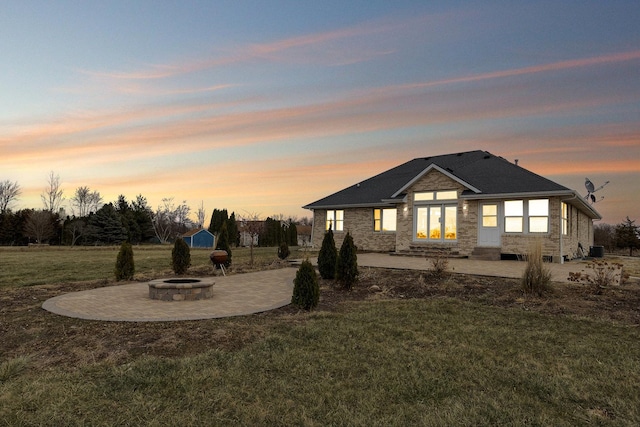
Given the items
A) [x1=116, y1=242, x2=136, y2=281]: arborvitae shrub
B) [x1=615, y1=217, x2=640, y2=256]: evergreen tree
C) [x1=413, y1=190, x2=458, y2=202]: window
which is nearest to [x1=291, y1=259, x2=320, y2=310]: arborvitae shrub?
[x1=116, y1=242, x2=136, y2=281]: arborvitae shrub

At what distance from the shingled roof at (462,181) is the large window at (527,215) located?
0.69m

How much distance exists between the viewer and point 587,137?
16875 millimetres

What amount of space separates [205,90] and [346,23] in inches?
278

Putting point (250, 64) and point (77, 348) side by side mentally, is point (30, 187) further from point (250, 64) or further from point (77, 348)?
point (77, 348)

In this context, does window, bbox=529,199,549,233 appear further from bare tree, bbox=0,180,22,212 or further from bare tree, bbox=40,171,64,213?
bare tree, bbox=0,180,22,212

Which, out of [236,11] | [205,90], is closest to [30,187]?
[205,90]

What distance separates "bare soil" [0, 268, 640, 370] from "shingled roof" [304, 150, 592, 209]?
25.7 ft

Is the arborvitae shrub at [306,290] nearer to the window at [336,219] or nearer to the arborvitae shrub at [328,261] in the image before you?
the arborvitae shrub at [328,261]

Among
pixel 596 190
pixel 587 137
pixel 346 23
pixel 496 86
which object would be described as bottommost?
pixel 596 190

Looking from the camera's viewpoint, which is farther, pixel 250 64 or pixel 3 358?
pixel 250 64

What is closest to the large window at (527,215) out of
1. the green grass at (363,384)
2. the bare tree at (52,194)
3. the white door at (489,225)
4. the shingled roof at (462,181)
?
the white door at (489,225)

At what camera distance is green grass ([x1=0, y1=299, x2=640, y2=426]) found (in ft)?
10.6

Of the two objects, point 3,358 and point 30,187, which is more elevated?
point 30,187

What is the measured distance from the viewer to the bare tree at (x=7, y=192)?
5078 centimetres
